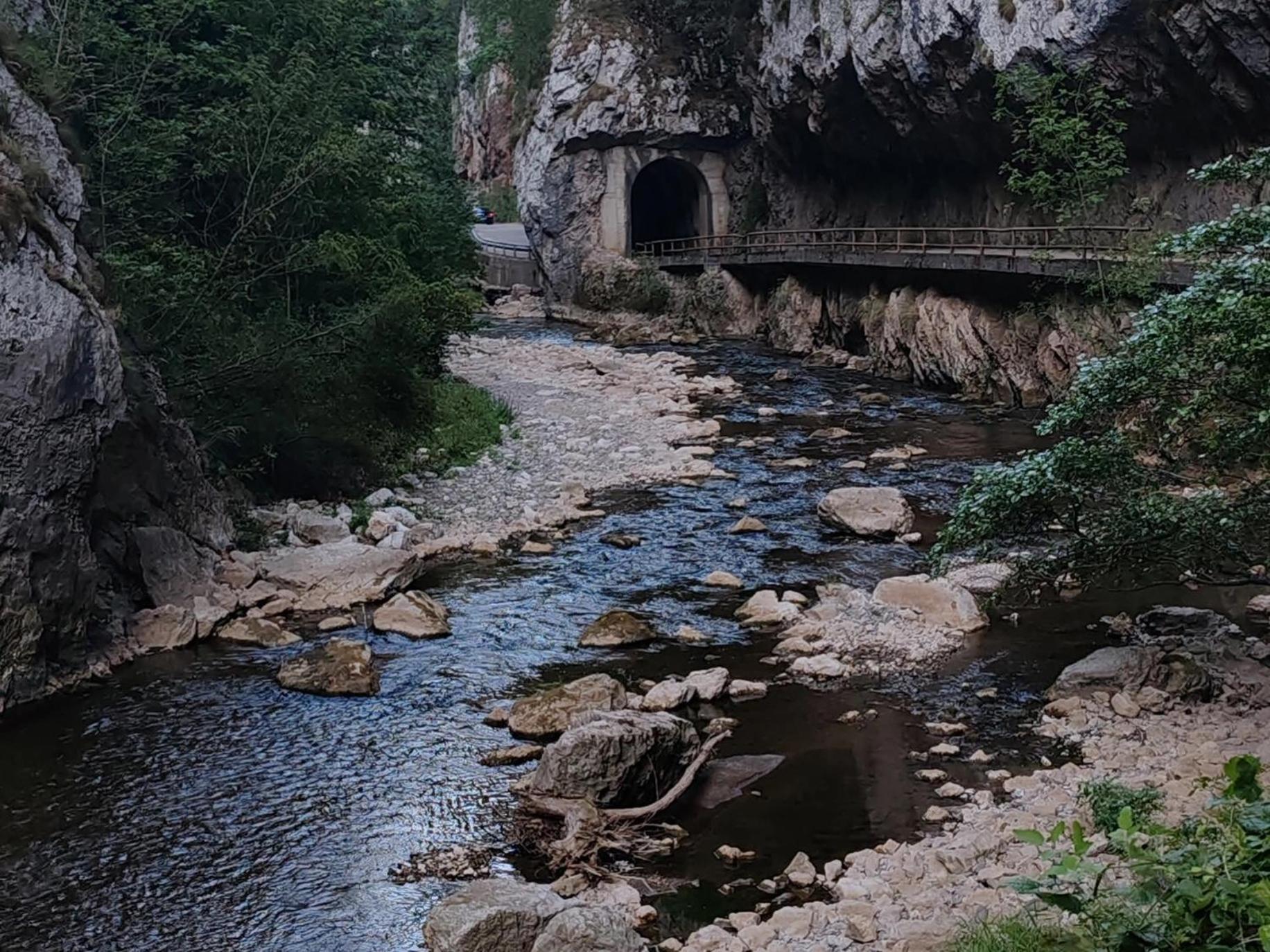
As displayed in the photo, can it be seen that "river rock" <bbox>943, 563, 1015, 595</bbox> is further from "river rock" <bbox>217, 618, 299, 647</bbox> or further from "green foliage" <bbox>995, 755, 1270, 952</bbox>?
"green foliage" <bbox>995, 755, 1270, 952</bbox>

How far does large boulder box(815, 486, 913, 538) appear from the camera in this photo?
47.7 ft

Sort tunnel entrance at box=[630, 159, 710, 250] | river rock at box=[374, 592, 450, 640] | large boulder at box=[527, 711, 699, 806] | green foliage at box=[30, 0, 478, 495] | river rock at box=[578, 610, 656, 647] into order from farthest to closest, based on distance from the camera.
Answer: tunnel entrance at box=[630, 159, 710, 250]
green foliage at box=[30, 0, 478, 495]
river rock at box=[374, 592, 450, 640]
river rock at box=[578, 610, 656, 647]
large boulder at box=[527, 711, 699, 806]

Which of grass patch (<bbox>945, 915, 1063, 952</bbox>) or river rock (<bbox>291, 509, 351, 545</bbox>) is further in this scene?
river rock (<bbox>291, 509, 351, 545</bbox>)

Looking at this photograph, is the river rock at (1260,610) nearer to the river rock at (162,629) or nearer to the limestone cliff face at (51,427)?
the river rock at (162,629)

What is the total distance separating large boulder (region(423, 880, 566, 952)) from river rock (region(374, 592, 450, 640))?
532cm

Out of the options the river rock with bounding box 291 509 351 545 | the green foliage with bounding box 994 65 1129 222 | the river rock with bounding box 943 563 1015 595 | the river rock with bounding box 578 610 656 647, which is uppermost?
the green foliage with bounding box 994 65 1129 222

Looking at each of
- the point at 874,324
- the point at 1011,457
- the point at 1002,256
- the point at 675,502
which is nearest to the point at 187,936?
the point at 675,502

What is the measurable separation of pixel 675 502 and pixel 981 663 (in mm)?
7045

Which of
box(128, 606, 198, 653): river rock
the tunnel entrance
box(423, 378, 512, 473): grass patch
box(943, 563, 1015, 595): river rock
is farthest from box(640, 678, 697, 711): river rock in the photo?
the tunnel entrance

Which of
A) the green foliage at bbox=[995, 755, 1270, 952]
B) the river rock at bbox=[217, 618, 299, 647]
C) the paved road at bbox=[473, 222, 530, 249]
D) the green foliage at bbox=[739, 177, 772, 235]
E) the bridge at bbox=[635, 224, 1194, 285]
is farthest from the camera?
the paved road at bbox=[473, 222, 530, 249]

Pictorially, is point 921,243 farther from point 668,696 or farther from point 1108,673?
point 668,696

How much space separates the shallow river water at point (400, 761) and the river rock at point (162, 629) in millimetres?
337

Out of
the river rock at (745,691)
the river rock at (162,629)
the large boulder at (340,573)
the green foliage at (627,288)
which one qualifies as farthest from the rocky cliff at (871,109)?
the river rock at (162,629)

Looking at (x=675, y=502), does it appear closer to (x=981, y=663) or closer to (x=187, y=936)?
(x=981, y=663)
